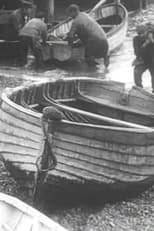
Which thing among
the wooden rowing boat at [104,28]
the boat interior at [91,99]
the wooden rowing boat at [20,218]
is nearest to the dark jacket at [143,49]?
the boat interior at [91,99]

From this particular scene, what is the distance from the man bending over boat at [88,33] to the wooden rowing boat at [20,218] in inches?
348

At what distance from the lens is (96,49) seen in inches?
573

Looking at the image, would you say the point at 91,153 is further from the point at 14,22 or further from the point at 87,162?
the point at 14,22

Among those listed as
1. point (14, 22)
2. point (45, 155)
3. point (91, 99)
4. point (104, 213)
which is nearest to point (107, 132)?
point (45, 155)

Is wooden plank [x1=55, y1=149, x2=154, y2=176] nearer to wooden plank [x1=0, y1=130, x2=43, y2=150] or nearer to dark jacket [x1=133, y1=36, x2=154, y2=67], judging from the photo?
wooden plank [x1=0, y1=130, x2=43, y2=150]

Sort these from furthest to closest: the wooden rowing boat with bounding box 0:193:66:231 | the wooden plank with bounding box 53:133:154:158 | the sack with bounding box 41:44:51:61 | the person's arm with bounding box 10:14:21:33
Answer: the person's arm with bounding box 10:14:21:33 < the sack with bounding box 41:44:51:61 < the wooden plank with bounding box 53:133:154:158 < the wooden rowing boat with bounding box 0:193:66:231

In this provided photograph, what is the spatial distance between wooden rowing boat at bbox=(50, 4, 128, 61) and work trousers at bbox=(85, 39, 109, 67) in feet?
0.85

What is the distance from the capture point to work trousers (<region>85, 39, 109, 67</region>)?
47.3ft

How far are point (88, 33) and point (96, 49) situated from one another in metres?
0.54

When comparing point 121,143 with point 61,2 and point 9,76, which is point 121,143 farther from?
point 61,2

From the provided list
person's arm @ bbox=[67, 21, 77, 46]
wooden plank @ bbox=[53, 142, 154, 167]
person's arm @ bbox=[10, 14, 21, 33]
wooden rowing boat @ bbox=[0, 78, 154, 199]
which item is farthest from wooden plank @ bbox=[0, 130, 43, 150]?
person's arm @ bbox=[10, 14, 21, 33]

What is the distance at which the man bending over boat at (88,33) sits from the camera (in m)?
14.0

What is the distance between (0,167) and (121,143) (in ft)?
8.24

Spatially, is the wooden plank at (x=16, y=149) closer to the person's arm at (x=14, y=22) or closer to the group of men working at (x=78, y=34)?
the group of men working at (x=78, y=34)
